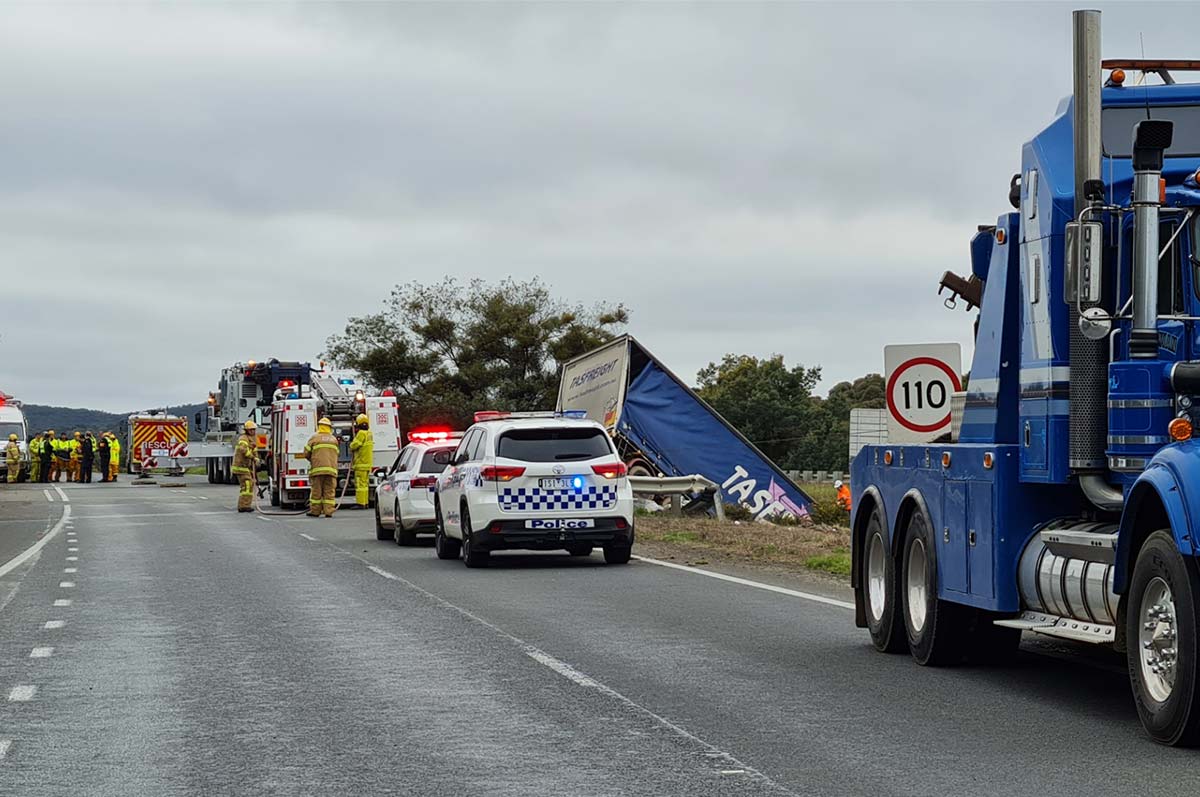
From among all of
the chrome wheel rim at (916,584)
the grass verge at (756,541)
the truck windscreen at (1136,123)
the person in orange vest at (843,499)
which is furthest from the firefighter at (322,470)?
the truck windscreen at (1136,123)

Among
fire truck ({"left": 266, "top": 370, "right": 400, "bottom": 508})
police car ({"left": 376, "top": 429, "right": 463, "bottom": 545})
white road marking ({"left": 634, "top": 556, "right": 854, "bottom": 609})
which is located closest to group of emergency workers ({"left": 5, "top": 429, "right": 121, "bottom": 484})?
fire truck ({"left": 266, "top": 370, "right": 400, "bottom": 508})

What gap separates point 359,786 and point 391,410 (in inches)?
1281

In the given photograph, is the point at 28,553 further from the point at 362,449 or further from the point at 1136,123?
→ the point at 1136,123

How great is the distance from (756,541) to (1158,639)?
1654cm

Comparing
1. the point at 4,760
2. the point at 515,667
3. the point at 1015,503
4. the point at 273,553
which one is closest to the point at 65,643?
the point at 515,667

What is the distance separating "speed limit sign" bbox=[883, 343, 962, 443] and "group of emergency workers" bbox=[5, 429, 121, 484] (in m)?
51.3

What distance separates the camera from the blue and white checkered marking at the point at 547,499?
65.9 ft

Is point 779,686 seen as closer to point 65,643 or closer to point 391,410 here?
point 65,643

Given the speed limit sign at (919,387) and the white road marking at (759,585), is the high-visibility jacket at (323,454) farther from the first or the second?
the speed limit sign at (919,387)

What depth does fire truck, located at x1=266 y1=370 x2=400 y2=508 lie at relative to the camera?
3875cm

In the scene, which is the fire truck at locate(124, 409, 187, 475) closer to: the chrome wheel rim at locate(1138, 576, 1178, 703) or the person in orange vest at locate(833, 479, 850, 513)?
the person in orange vest at locate(833, 479, 850, 513)

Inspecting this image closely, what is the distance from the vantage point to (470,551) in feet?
66.7

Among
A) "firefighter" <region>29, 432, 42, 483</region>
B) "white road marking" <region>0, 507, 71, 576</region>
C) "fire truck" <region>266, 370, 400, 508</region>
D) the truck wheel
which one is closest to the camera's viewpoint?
the truck wheel

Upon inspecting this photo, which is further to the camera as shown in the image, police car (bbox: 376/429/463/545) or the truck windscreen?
police car (bbox: 376/429/463/545)
